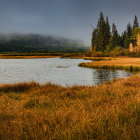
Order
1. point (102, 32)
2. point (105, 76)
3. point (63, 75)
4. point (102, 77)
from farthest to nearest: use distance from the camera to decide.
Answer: point (102, 32) < point (63, 75) < point (105, 76) < point (102, 77)

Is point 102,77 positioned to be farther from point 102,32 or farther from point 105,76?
point 102,32

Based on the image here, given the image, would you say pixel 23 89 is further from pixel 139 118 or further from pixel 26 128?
pixel 139 118

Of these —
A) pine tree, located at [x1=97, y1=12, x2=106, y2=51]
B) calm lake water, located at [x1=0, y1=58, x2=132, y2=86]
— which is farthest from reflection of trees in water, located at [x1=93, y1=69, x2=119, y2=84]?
pine tree, located at [x1=97, y1=12, x2=106, y2=51]

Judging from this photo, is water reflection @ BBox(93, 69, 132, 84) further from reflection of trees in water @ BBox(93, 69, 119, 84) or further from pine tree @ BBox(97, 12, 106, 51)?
pine tree @ BBox(97, 12, 106, 51)

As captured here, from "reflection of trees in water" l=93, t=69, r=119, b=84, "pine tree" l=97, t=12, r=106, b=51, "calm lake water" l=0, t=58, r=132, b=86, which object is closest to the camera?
"calm lake water" l=0, t=58, r=132, b=86

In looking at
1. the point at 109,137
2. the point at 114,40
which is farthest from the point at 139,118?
the point at 114,40

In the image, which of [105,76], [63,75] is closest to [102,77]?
[105,76]

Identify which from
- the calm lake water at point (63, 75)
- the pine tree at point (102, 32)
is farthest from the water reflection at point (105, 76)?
the pine tree at point (102, 32)

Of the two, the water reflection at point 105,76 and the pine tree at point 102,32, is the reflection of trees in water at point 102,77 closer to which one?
the water reflection at point 105,76

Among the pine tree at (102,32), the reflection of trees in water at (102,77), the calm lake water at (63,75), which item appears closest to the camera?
the calm lake water at (63,75)

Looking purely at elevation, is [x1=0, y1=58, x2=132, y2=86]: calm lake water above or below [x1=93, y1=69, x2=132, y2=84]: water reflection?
above

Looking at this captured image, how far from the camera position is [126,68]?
31.6m

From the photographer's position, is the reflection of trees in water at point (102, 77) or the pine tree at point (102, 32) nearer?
the reflection of trees in water at point (102, 77)

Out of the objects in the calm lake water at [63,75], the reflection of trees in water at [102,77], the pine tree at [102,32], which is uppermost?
the pine tree at [102,32]
